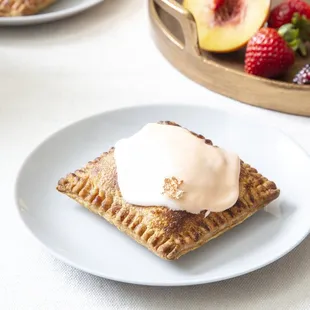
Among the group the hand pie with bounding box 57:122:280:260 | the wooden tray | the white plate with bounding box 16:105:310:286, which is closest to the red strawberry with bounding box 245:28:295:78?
the wooden tray

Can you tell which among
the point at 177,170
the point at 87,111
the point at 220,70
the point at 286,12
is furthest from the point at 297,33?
the point at 177,170

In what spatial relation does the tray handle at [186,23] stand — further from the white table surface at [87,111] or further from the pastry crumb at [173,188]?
the pastry crumb at [173,188]

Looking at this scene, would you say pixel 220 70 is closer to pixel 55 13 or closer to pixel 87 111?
pixel 87 111

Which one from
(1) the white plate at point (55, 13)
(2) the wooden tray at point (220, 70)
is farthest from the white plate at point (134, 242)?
(1) the white plate at point (55, 13)

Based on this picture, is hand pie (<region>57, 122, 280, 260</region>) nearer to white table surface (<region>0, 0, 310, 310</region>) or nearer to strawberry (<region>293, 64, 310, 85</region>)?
white table surface (<region>0, 0, 310, 310</region>)

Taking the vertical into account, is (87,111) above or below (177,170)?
below

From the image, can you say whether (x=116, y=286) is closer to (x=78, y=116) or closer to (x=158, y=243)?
(x=158, y=243)
